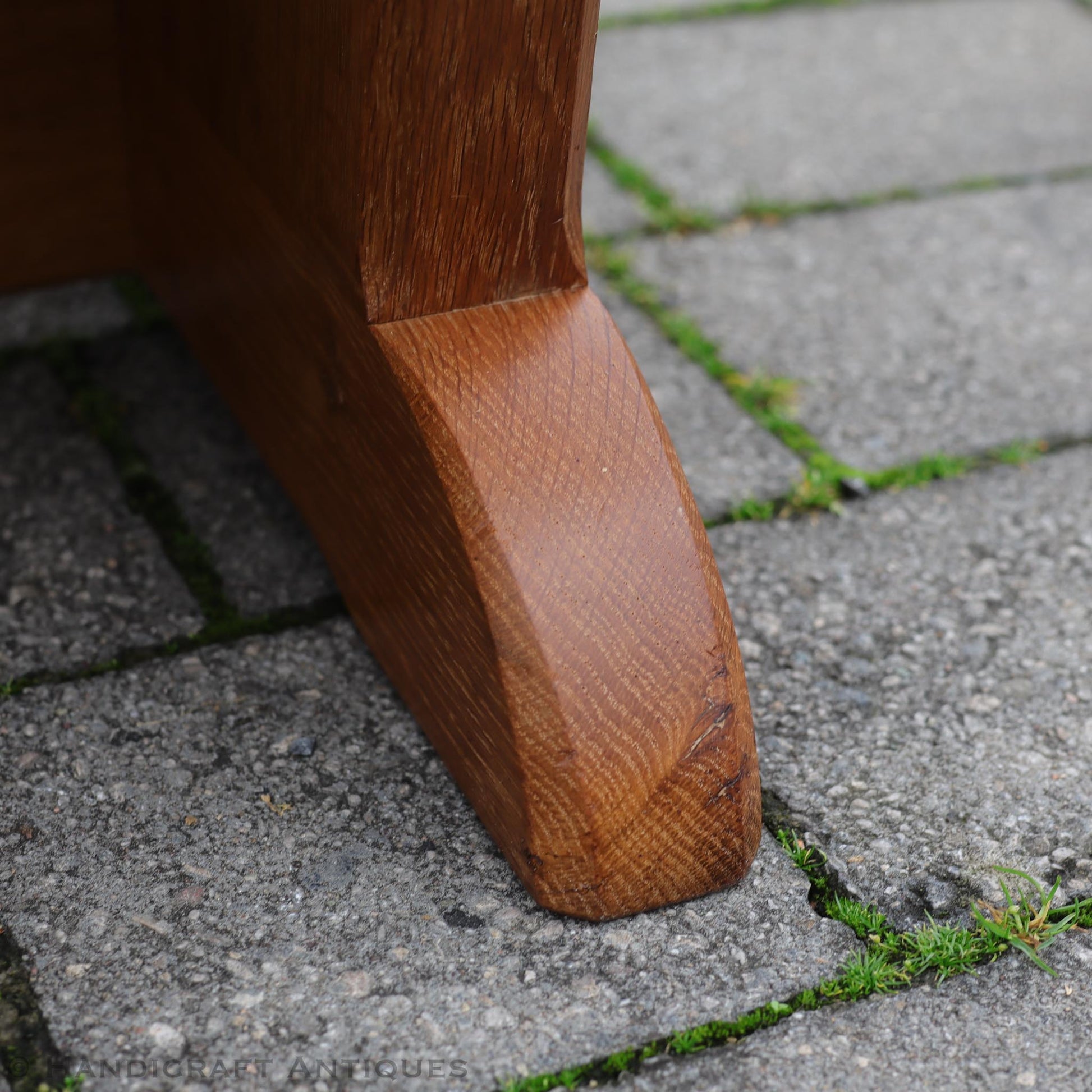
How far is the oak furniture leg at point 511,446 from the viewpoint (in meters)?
1.00

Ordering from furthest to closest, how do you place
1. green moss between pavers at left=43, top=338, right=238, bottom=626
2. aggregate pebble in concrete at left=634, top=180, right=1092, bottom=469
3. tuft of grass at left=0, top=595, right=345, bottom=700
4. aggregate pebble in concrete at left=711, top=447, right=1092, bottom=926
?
aggregate pebble in concrete at left=634, top=180, right=1092, bottom=469 < green moss between pavers at left=43, top=338, right=238, bottom=626 < tuft of grass at left=0, top=595, right=345, bottom=700 < aggregate pebble in concrete at left=711, top=447, right=1092, bottom=926

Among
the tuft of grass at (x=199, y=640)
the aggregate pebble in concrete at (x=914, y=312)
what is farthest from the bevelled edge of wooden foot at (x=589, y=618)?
the aggregate pebble in concrete at (x=914, y=312)

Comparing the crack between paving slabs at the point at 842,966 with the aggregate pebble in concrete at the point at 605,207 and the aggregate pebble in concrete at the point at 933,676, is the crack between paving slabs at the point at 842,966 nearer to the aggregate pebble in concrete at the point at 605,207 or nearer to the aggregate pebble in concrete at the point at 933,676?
the aggregate pebble in concrete at the point at 933,676

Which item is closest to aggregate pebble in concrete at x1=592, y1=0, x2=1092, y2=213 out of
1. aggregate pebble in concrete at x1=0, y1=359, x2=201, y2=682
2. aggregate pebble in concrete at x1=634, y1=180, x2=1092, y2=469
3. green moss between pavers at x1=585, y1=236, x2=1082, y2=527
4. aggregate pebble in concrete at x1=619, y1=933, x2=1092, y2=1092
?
aggregate pebble in concrete at x1=634, y1=180, x2=1092, y2=469

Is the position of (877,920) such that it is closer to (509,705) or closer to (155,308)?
(509,705)

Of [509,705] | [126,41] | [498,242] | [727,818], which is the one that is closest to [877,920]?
[727,818]

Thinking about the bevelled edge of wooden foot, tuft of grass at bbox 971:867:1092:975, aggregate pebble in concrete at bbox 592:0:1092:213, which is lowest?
tuft of grass at bbox 971:867:1092:975

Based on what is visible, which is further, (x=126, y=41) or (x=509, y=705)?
(x=126, y=41)

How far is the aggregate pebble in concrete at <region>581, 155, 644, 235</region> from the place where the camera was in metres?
2.10

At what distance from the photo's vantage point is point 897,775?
1189mm

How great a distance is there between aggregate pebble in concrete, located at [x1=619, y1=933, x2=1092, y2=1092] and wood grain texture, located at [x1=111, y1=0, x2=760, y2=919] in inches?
5.5

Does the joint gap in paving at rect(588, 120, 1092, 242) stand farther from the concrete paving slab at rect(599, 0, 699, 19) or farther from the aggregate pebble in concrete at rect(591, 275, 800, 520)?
the concrete paving slab at rect(599, 0, 699, 19)

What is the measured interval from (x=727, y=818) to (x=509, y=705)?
20 cm

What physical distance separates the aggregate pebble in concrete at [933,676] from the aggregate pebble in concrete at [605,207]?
29.9 inches
